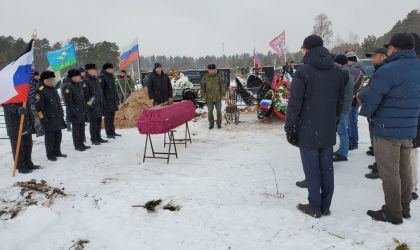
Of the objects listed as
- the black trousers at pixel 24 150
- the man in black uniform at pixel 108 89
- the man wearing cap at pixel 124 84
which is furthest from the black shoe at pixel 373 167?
the man wearing cap at pixel 124 84

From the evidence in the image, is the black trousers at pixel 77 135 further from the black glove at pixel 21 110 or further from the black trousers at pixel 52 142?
the black glove at pixel 21 110

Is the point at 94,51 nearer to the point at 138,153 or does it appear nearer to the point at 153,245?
the point at 138,153

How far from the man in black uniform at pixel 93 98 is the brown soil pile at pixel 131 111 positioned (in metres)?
2.52

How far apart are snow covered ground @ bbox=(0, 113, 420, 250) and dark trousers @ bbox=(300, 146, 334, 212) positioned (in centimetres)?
26

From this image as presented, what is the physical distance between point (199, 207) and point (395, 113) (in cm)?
253

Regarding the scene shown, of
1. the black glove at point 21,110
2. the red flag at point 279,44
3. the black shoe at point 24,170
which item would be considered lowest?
the black shoe at point 24,170

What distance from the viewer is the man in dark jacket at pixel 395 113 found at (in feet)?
11.0

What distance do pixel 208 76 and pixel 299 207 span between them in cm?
626

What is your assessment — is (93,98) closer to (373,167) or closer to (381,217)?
(373,167)

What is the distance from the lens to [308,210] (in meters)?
3.93

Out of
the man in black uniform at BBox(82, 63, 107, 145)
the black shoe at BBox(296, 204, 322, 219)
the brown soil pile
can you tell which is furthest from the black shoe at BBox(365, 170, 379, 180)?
the brown soil pile

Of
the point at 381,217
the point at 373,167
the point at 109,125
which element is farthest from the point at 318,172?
the point at 109,125

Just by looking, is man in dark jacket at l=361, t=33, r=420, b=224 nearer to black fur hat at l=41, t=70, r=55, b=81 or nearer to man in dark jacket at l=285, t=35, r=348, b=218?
man in dark jacket at l=285, t=35, r=348, b=218

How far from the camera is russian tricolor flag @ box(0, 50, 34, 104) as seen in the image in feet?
18.2
